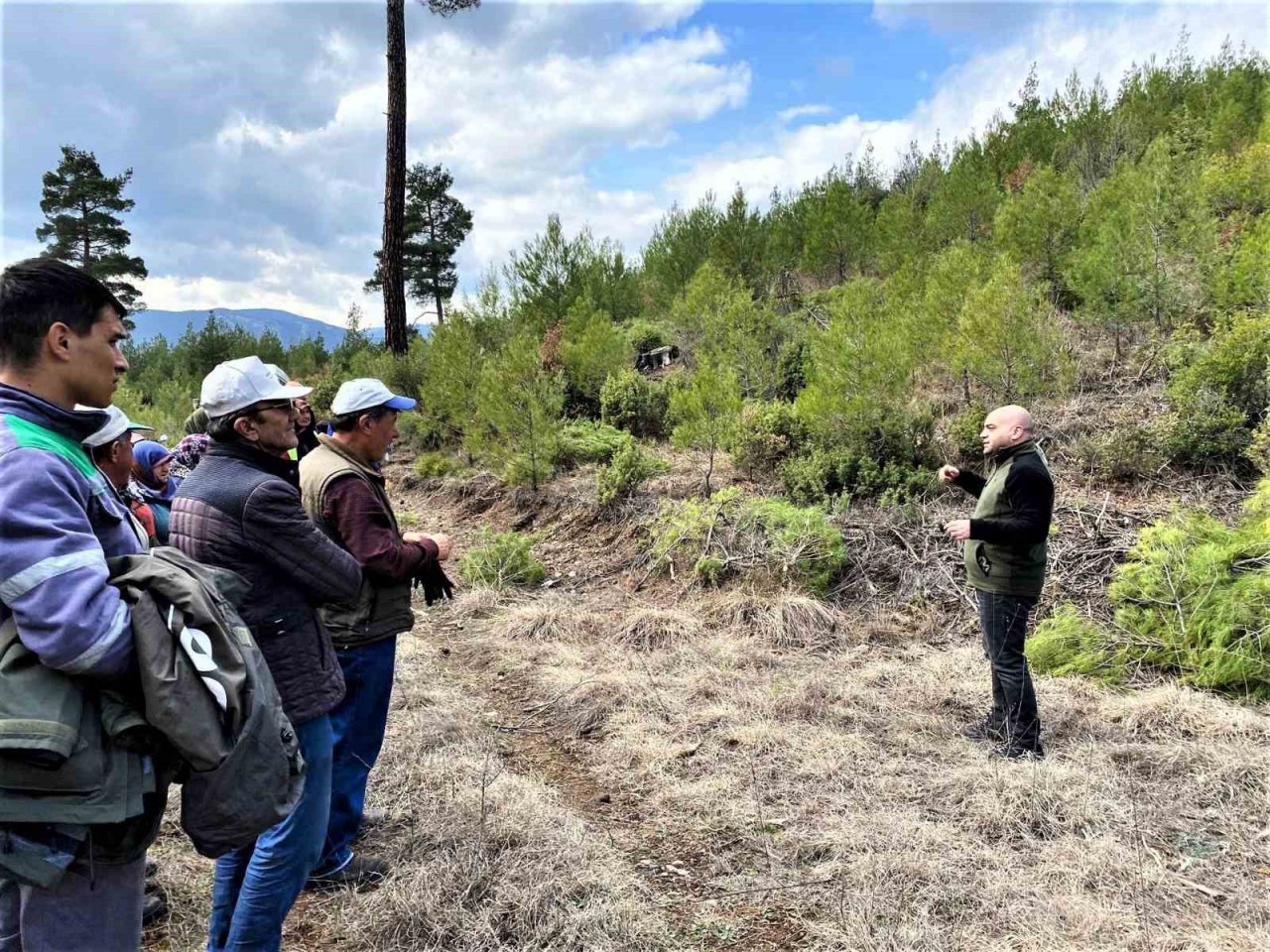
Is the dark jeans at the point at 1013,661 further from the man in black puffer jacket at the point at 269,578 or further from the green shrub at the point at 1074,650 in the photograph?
the man in black puffer jacket at the point at 269,578

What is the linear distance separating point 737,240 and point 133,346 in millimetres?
20321

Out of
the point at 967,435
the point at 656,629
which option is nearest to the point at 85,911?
the point at 656,629

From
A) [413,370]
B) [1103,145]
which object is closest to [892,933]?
[413,370]

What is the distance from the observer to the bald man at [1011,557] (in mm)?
3635

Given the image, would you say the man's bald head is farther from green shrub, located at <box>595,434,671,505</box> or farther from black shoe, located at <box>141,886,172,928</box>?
green shrub, located at <box>595,434,671,505</box>

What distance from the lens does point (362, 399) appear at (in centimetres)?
289

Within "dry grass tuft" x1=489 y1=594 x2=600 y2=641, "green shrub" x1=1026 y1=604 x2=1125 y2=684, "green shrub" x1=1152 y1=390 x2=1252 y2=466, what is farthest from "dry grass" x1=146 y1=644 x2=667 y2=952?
Answer: "green shrub" x1=1152 y1=390 x2=1252 y2=466

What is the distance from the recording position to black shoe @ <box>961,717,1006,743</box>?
3.88 meters

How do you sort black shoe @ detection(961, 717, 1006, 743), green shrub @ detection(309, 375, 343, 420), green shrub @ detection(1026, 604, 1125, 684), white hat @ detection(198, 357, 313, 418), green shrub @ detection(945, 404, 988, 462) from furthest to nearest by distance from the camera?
1. green shrub @ detection(309, 375, 343, 420)
2. green shrub @ detection(945, 404, 988, 462)
3. green shrub @ detection(1026, 604, 1125, 684)
4. black shoe @ detection(961, 717, 1006, 743)
5. white hat @ detection(198, 357, 313, 418)

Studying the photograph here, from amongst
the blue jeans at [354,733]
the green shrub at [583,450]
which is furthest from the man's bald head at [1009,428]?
the green shrub at [583,450]

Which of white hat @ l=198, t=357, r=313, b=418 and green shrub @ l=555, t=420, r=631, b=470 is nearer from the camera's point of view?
white hat @ l=198, t=357, r=313, b=418

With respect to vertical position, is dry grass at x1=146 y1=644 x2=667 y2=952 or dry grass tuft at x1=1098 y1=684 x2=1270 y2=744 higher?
dry grass tuft at x1=1098 y1=684 x2=1270 y2=744

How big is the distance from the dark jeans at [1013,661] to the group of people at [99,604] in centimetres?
307

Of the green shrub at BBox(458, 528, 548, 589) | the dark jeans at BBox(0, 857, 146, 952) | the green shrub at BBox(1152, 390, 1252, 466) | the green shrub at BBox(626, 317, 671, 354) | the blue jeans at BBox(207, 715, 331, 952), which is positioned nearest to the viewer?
the dark jeans at BBox(0, 857, 146, 952)
